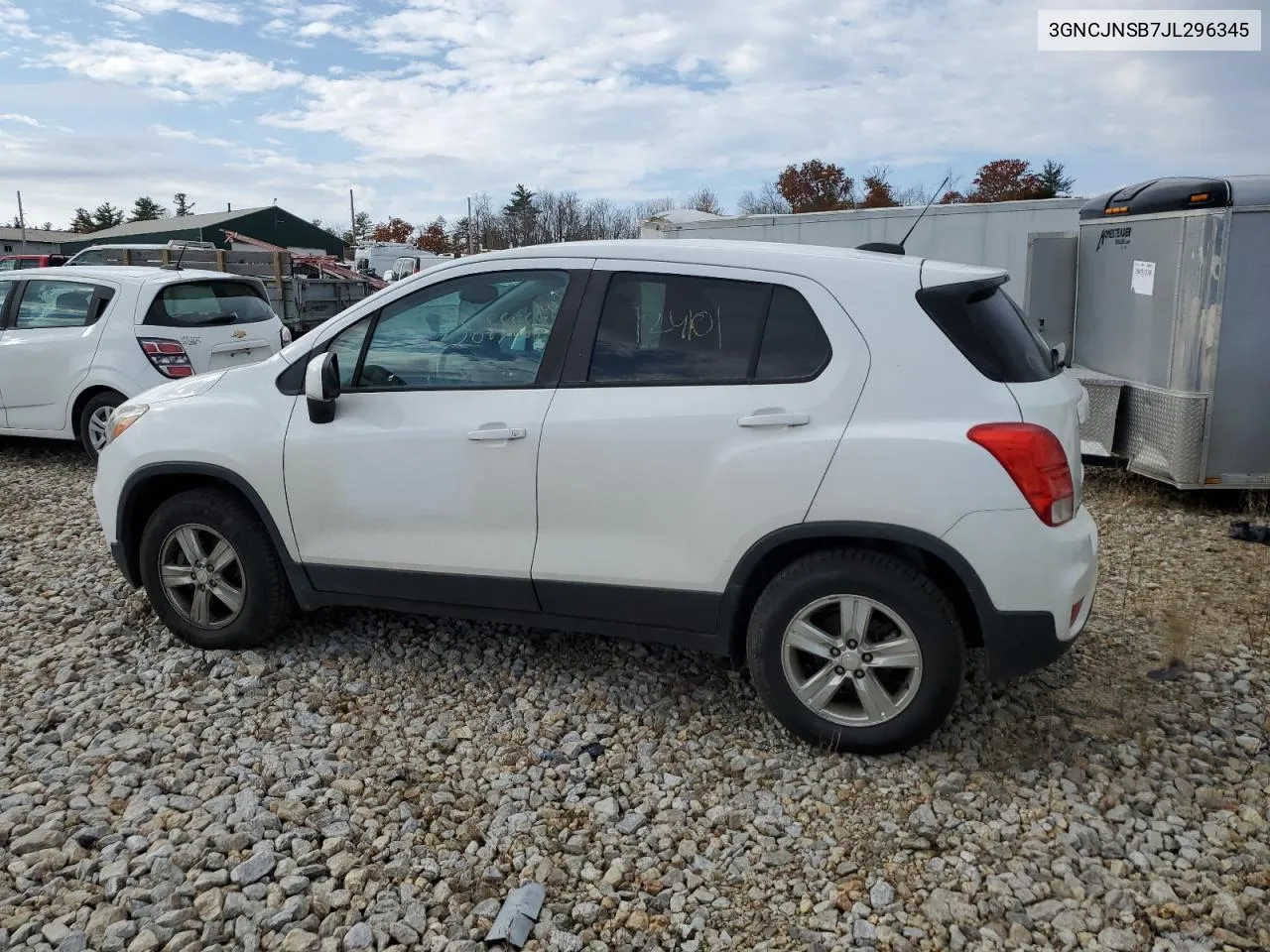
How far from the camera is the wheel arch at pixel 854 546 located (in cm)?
319

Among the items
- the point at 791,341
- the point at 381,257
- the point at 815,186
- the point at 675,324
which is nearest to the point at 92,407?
the point at 675,324

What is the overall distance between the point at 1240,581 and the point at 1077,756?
2.71m

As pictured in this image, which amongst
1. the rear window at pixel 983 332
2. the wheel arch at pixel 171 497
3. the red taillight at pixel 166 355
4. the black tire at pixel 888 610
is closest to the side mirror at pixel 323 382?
the wheel arch at pixel 171 497

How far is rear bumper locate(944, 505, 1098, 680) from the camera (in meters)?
3.13

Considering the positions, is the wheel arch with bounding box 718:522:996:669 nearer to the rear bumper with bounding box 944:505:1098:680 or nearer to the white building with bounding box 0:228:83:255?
the rear bumper with bounding box 944:505:1098:680

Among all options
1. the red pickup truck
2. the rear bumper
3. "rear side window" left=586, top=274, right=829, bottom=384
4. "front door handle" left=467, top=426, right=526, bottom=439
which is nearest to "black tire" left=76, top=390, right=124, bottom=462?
"front door handle" left=467, top=426, right=526, bottom=439

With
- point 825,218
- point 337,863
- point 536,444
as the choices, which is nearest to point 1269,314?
point 536,444

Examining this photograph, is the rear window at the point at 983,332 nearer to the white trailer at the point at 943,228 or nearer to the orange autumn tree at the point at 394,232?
the white trailer at the point at 943,228

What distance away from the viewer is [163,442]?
425 cm

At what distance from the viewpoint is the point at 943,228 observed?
1406 centimetres

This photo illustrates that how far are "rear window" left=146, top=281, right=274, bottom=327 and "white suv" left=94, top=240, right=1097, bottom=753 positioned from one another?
443 cm

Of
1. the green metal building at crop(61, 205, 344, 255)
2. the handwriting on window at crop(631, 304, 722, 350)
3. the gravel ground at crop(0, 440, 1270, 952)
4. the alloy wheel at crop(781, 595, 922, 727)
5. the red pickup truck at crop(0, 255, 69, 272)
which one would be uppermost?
the green metal building at crop(61, 205, 344, 255)

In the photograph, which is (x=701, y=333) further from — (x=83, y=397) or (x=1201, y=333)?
(x=83, y=397)

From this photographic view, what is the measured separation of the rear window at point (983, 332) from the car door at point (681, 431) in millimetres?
300
